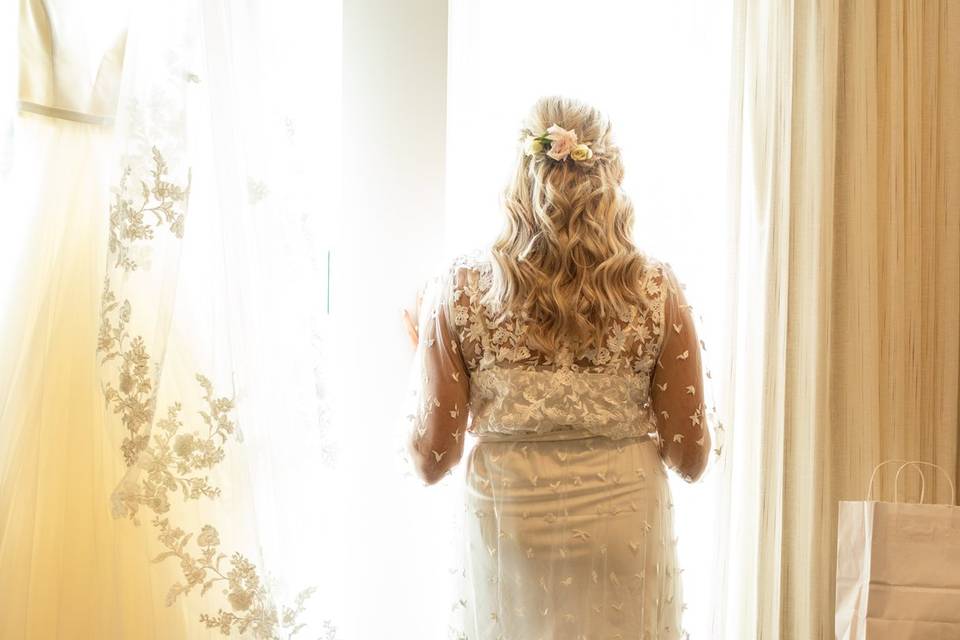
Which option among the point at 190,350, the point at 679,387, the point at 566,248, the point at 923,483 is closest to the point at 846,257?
the point at 923,483

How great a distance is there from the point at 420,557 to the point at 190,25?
4.19ft

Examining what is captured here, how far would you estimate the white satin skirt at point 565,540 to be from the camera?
1.71 meters

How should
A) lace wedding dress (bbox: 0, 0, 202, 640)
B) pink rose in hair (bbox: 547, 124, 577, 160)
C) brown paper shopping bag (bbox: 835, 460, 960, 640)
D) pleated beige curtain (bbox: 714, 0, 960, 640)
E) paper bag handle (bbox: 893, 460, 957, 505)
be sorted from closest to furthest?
1. lace wedding dress (bbox: 0, 0, 202, 640)
2. pink rose in hair (bbox: 547, 124, 577, 160)
3. brown paper shopping bag (bbox: 835, 460, 960, 640)
4. paper bag handle (bbox: 893, 460, 957, 505)
5. pleated beige curtain (bbox: 714, 0, 960, 640)

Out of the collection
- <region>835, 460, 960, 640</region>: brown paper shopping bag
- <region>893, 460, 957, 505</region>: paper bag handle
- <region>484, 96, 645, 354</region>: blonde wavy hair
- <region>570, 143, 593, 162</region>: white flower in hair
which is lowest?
<region>835, 460, 960, 640</region>: brown paper shopping bag

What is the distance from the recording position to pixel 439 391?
5.61 feet

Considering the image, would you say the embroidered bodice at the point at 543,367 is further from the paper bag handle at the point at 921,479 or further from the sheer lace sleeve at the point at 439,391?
the paper bag handle at the point at 921,479

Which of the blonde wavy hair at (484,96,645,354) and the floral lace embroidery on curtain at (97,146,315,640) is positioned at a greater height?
the blonde wavy hair at (484,96,645,354)

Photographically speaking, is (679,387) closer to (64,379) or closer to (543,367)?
(543,367)

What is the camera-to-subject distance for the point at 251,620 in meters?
1.53

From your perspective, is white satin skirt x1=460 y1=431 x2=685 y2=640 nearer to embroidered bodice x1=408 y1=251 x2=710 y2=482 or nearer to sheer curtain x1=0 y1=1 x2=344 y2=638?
embroidered bodice x1=408 y1=251 x2=710 y2=482

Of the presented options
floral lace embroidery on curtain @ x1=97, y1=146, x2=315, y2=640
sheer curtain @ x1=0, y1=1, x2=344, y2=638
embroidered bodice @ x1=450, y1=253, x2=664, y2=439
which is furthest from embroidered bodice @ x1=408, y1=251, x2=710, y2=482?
floral lace embroidery on curtain @ x1=97, y1=146, x2=315, y2=640

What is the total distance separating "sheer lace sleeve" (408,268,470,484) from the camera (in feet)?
5.61

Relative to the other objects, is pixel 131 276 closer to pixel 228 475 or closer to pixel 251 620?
pixel 228 475

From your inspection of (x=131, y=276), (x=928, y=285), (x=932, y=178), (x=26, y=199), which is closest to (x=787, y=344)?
(x=928, y=285)
